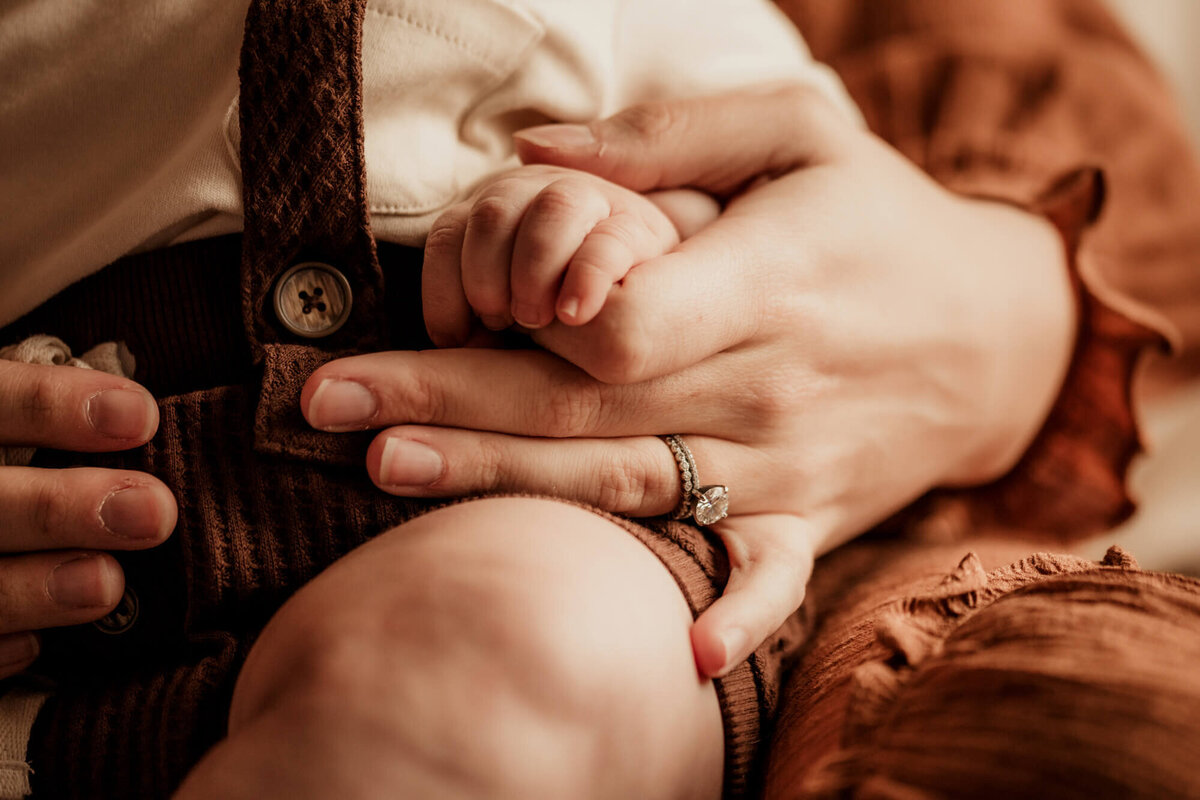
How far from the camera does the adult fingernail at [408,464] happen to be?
0.51 meters

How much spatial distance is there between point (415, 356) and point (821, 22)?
85cm

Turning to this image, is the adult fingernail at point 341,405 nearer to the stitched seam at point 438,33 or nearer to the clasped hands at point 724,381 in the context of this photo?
the clasped hands at point 724,381

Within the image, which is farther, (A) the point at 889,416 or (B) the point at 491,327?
(A) the point at 889,416

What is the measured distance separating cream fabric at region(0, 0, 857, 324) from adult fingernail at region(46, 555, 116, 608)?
0.20 meters

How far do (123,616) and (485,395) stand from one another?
0.28 metres

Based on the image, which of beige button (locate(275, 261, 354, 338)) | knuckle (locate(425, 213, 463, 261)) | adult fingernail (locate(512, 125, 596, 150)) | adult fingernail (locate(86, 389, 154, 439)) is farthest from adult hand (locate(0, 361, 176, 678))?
adult fingernail (locate(512, 125, 596, 150))

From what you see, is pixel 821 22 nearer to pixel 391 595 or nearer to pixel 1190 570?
pixel 1190 570

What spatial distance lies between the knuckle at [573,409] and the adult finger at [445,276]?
81mm

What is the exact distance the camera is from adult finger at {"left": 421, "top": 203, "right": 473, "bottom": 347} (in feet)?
1.73

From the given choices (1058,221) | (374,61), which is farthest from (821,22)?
(374,61)

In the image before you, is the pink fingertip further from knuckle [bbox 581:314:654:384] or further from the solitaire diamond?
the solitaire diamond

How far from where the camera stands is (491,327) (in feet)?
1.83

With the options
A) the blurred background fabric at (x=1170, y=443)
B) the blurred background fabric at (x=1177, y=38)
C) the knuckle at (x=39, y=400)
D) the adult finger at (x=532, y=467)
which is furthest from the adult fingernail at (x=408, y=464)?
the blurred background fabric at (x=1177, y=38)

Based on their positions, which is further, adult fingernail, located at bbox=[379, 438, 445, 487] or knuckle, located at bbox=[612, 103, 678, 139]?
knuckle, located at bbox=[612, 103, 678, 139]
